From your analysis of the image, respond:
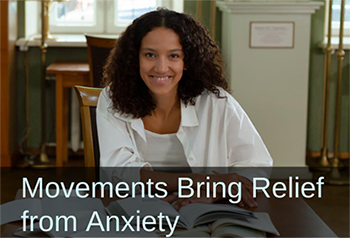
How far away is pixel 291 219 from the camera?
3.74 ft

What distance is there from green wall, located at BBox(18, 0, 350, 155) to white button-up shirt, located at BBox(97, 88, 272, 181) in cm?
245

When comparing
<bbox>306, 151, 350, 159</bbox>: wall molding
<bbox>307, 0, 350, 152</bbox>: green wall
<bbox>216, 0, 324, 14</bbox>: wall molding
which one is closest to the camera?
<bbox>216, 0, 324, 14</bbox>: wall molding

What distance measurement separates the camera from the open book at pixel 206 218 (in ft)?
3.35

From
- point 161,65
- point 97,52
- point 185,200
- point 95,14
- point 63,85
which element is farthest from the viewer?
point 95,14

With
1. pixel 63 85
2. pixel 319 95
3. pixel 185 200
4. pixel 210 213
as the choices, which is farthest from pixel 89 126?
A: pixel 319 95

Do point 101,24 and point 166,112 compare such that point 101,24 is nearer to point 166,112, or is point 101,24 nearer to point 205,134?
point 166,112

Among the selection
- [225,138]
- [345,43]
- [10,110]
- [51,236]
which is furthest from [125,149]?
[345,43]

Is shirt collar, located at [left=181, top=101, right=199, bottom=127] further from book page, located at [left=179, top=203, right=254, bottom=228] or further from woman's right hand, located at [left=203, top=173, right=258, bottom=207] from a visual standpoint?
book page, located at [left=179, top=203, right=254, bottom=228]

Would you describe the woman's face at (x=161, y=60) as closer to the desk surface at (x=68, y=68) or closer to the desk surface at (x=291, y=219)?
the desk surface at (x=291, y=219)

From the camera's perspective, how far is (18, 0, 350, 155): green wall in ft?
13.3

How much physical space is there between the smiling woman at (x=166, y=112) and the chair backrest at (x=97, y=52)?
1.56 m

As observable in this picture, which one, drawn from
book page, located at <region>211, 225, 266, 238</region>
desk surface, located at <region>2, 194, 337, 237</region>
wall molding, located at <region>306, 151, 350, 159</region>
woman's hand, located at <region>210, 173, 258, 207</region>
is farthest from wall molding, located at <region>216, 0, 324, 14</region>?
book page, located at <region>211, 225, 266, 238</region>

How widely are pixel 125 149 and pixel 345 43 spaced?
291cm

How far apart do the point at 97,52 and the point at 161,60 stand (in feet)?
5.85
